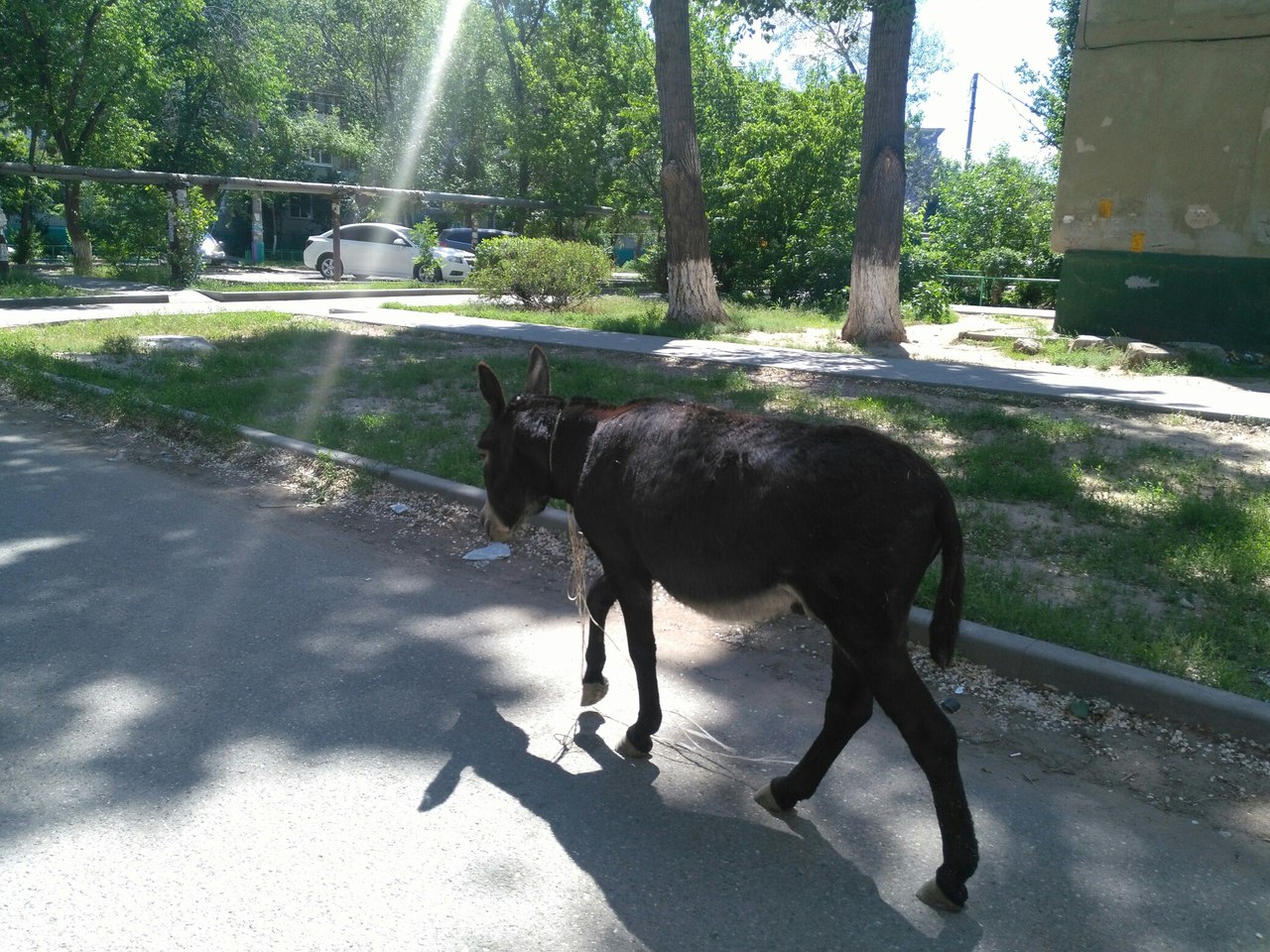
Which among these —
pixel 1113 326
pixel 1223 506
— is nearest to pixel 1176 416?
pixel 1223 506

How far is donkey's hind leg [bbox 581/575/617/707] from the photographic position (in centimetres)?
409

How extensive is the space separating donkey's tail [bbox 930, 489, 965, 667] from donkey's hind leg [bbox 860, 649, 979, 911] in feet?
0.82

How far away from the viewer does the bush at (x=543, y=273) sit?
A: 1855 cm

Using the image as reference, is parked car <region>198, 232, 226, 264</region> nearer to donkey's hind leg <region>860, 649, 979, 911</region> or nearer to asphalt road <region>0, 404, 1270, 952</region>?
asphalt road <region>0, 404, 1270, 952</region>

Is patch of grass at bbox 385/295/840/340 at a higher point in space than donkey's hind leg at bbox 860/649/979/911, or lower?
higher

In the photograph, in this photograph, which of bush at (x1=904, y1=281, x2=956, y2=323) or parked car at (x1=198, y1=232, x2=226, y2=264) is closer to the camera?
bush at (x1=904, y1=281, x2=956, y2=323)

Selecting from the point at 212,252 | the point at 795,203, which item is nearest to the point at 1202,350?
the point at 795,203

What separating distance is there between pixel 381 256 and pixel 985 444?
2516 centimetres

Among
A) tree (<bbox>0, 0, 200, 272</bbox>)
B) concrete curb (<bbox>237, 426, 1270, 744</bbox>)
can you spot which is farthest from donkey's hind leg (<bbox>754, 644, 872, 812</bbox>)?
tree (<bbox>0, 0, 200, 272</bbox>)

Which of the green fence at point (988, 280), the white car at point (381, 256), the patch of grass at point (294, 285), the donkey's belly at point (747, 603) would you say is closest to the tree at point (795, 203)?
the green fence at point (988, 280)

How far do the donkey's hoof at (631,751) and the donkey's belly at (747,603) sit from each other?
2.24 ft

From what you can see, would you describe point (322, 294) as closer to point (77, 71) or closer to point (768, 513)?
point (77, 71)

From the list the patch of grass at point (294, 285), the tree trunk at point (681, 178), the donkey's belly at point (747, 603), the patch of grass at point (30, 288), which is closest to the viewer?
the donkey's belly at point (747, 603)

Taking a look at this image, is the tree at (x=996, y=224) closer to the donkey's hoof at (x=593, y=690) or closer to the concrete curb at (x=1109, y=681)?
the concrete curb at (x=1109, y=681)
